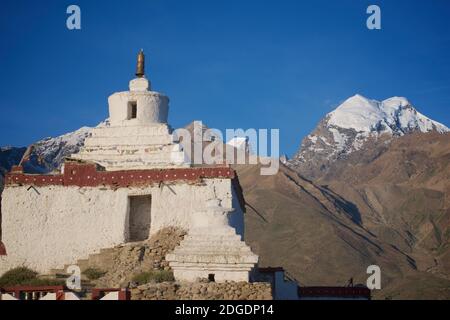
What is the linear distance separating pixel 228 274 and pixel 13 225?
36.8 ft

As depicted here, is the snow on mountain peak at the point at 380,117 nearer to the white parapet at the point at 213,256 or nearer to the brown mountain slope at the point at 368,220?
the brown mountain slope at the point at 368,220

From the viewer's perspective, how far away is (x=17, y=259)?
95.4 feet

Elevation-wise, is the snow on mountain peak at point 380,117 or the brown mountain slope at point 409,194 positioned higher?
the snow on mountain peak at point 380,117

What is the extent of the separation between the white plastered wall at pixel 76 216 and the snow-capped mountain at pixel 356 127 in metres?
109

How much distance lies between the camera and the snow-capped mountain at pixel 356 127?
141 metres

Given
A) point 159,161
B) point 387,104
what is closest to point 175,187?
point 159,161

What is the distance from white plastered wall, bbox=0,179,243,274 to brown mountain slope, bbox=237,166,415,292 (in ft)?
114

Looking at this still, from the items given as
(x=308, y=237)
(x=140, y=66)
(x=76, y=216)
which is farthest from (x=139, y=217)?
(x=308, y=237)

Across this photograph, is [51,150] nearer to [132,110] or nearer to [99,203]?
[132,110]

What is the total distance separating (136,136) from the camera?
31281 mm

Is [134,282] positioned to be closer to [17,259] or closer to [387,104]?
[17,259]

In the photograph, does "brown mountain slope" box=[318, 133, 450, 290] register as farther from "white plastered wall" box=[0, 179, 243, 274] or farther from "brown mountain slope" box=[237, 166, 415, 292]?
"white plastered wall" box=[0, 179, 243, 274]

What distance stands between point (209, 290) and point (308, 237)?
50720mm

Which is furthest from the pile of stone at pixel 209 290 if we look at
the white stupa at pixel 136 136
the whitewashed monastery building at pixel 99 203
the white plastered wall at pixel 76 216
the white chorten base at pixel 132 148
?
the white chorten base at pixel 132 148
